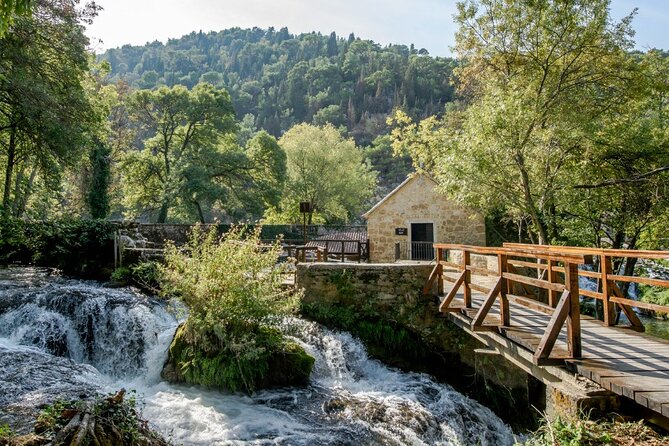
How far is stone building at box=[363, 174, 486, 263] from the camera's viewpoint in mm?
17391

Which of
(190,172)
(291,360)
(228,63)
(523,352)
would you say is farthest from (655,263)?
(228,63)

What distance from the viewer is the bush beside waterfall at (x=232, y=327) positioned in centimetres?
711

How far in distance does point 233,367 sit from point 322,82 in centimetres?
9538

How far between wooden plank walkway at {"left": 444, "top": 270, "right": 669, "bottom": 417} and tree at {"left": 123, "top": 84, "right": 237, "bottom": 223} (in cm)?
2173

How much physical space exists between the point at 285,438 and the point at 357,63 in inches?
4252

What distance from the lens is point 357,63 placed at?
106 m

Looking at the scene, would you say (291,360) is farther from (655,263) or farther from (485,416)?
(655,263)

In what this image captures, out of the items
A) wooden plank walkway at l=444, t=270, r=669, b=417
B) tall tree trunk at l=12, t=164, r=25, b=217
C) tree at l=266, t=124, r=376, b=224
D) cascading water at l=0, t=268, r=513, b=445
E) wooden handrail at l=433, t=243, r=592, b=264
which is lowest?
cascading water at l=0, t=268, r=513, b=445

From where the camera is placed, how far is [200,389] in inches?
279

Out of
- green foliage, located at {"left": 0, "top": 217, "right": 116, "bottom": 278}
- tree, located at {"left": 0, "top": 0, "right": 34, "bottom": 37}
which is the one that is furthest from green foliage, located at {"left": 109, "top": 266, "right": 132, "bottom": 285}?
tree, located at {"left": 0, "top": 0, "right": 34, "bottom": 37}

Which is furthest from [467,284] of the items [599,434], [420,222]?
[420,222]

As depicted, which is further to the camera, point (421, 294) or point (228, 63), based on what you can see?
point (228, 63)

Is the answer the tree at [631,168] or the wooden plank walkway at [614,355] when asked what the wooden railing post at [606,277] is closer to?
the wooden plank walkway at [614,355]

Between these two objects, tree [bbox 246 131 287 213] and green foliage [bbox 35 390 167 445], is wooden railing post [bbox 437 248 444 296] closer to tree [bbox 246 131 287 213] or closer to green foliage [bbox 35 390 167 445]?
green foliage [bbox 35 390 167 445]
